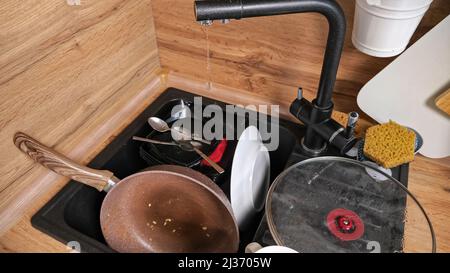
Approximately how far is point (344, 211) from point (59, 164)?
1.88ft

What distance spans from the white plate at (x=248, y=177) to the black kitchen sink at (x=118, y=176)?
43 mm

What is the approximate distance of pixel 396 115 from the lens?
82 centimetres

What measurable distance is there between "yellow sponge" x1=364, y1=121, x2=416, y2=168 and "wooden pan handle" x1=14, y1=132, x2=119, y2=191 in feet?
1.77

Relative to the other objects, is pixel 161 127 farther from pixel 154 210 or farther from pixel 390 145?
pixel 390 145

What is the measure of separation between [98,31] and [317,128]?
1.79 ft

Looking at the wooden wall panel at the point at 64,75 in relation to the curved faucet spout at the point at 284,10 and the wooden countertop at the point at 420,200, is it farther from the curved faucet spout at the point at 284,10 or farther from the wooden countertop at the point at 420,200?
the curved faucet spout at the point at 284,10

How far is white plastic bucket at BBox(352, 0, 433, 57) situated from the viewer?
575 mm

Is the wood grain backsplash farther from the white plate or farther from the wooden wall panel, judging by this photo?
the white plate

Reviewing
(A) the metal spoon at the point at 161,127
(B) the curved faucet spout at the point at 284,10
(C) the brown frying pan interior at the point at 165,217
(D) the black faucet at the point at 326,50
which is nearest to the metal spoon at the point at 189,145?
(A) the metal spoon at the point at 161,127

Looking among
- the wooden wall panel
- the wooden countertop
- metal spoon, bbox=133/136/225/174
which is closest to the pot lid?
the wooden countertop

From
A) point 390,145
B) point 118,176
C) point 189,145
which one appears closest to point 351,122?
point 390,145

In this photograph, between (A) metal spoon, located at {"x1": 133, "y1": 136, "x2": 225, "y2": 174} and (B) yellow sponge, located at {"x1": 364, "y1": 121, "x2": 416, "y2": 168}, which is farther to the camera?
(A) metal spoon, located at {"x1": 133, "y1": 136, "x2": 225, "y2": 174}
